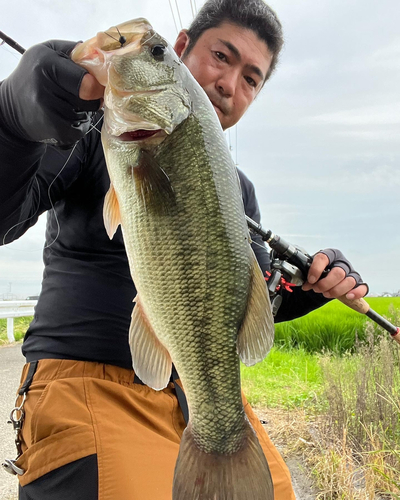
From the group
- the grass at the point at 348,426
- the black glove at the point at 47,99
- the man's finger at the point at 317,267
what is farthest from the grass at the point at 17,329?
the black glove at the point at 47,99

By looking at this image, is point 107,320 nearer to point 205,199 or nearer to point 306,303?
point 205,199

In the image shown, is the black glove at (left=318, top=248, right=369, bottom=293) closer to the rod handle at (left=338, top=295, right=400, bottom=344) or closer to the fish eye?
the rod handle at (left=338, top=295, right=400, bottom=344)

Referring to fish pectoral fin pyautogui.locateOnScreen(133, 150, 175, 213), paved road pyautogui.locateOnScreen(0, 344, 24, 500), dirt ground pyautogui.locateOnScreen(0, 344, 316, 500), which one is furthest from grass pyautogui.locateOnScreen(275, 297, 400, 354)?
fish pectoral fin pyautogui.locateOnScreen(133, 150, 175, 213)

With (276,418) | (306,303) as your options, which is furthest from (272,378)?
(306,303)

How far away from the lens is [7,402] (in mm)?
4609

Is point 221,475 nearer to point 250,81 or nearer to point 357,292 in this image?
point 357,292

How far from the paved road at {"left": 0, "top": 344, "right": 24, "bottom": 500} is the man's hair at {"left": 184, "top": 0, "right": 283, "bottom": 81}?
10.7 ft

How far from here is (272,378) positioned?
5.92 meters

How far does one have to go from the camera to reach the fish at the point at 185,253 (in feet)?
4.73

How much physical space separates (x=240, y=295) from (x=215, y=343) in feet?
0.63

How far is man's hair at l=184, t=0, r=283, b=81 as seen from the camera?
2.90 meters

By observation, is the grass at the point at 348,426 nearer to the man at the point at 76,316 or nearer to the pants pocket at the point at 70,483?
the man at the point at 76,316

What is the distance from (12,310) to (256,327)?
8433 millimetres

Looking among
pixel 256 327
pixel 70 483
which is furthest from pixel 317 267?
pixel 70 483
